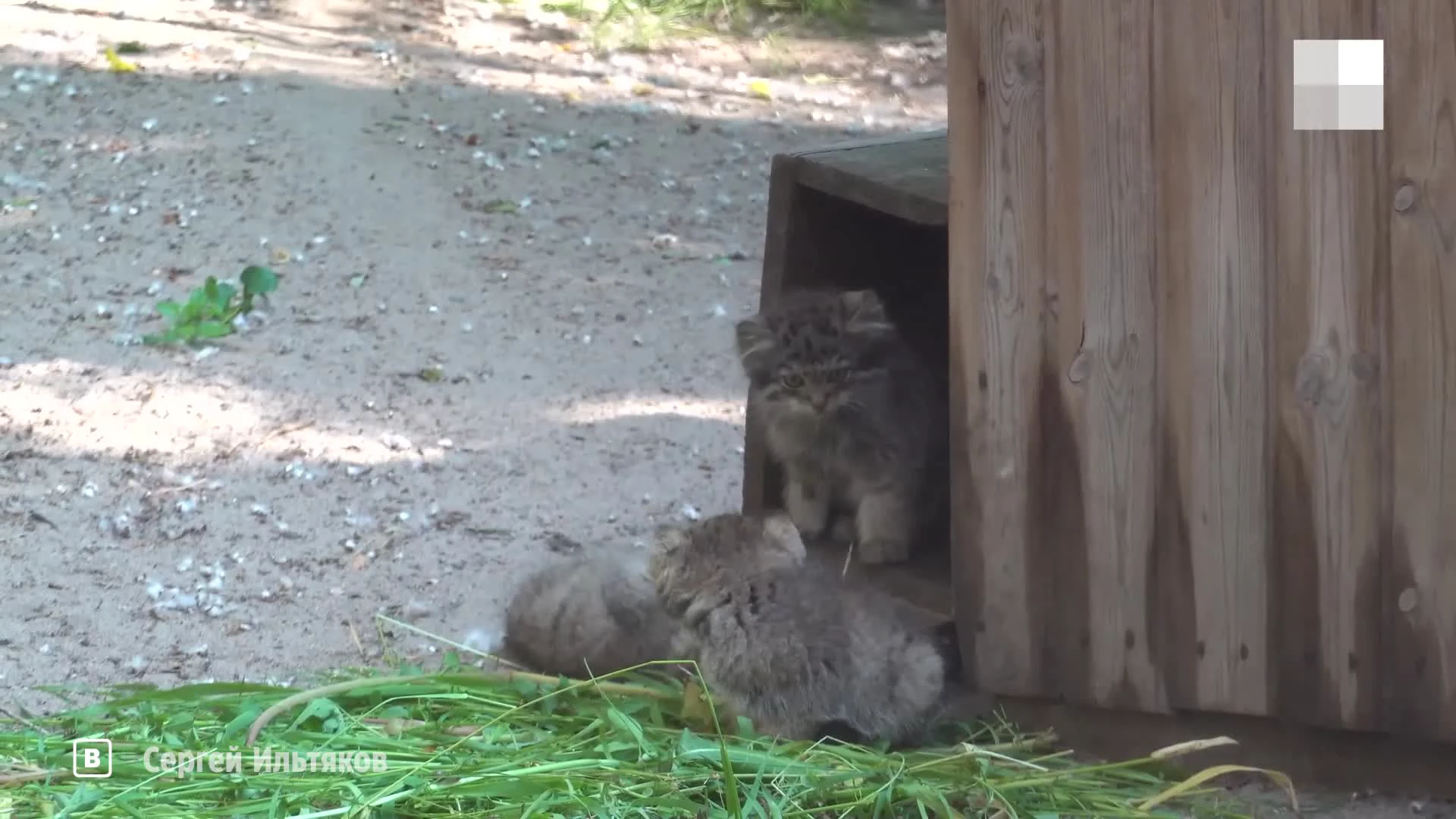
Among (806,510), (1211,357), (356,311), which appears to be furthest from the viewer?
(356,311)

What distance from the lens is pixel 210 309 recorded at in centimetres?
705

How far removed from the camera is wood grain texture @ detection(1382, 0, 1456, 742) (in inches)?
132

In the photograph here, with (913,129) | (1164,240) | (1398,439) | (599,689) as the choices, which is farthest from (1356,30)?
(913,129)

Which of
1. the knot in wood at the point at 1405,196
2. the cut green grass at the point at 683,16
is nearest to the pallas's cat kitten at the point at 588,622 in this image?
the knot in wood at the point at 1405,196

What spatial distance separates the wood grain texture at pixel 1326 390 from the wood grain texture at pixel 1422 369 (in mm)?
37

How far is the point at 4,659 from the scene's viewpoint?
4.47m

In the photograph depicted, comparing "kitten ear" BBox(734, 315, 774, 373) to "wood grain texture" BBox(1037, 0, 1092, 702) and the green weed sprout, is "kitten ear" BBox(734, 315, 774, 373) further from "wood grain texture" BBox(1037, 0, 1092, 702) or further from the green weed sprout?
the green weed sprout

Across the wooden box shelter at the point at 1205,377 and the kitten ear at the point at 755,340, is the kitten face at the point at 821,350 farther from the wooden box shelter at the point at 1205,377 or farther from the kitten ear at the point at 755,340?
the wooden box shelter at the point at 1205,377

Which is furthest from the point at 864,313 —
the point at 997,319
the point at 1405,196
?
the point at 1405,196

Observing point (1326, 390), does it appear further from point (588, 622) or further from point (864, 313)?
point (588, 622)

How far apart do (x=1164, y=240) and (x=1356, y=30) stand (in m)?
0.62

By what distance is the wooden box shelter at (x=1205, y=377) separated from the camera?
11.4 feet

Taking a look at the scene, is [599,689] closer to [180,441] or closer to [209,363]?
[180,441]

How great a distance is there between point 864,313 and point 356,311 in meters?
3.23
